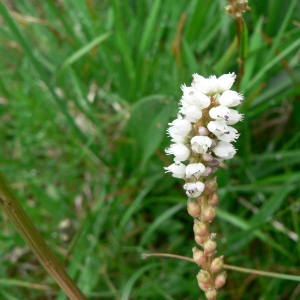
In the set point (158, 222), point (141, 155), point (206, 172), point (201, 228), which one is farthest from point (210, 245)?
point (141, 155)

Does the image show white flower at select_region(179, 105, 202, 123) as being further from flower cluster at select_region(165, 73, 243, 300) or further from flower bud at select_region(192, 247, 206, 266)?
flower bud at select_region(192, 247, 206, 266)

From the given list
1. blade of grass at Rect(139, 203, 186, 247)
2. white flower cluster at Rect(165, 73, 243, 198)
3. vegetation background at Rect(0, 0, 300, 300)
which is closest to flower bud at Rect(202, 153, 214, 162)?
white flower cluster at Rect(165, 73, 243, 198)

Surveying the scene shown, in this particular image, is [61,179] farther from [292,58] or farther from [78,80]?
[292,58]

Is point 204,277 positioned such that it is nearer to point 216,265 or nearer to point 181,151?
point 216,265

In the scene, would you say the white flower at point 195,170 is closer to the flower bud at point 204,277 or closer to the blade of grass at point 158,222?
the flower bud at point 204,277

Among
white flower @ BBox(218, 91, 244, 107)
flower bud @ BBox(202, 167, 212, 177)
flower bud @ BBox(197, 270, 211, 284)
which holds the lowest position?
flower bud @ BBox(197, 270, 211, 284)
